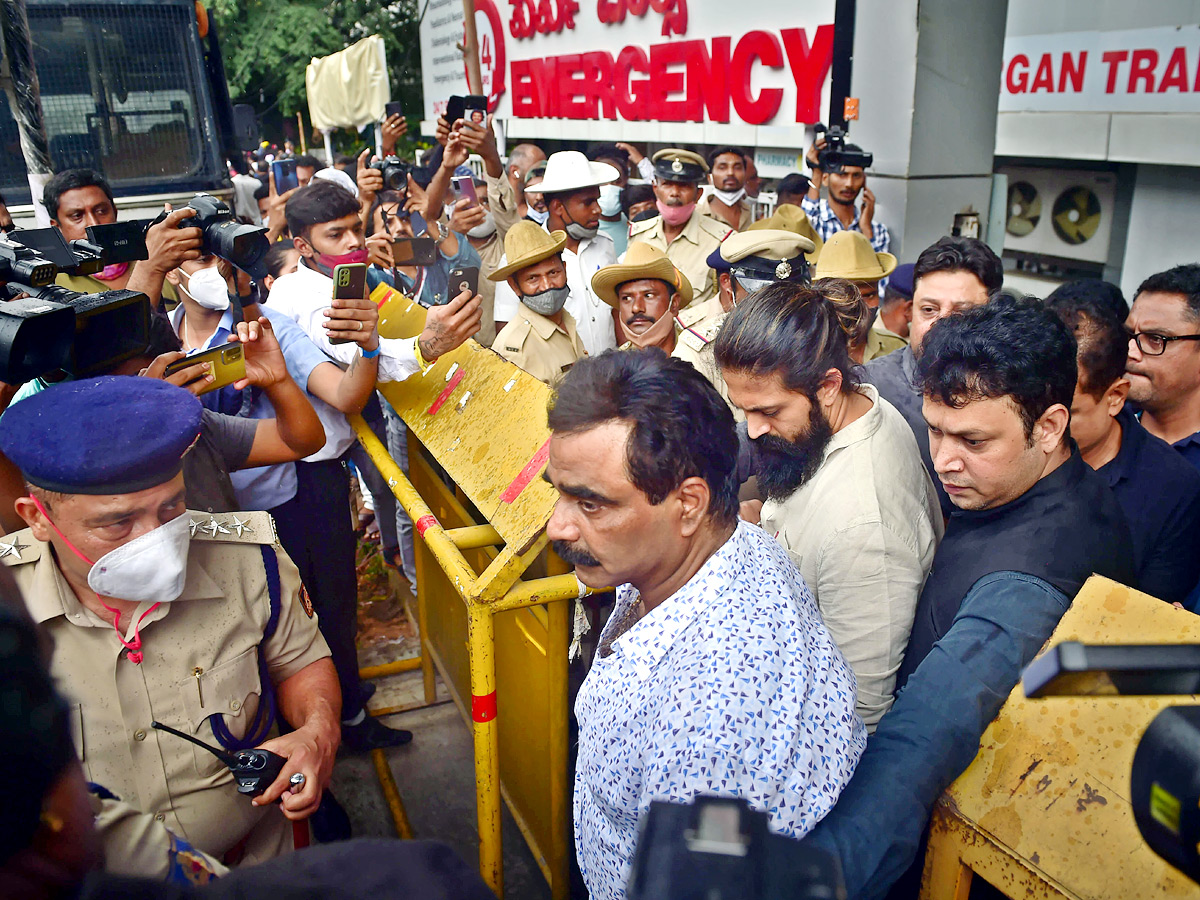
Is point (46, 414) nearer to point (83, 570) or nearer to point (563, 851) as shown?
point (83, 570)

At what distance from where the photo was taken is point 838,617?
6.77 feet

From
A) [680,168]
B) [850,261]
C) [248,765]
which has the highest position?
[680,168]

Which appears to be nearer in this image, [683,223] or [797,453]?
[797,453]

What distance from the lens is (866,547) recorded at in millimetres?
2043

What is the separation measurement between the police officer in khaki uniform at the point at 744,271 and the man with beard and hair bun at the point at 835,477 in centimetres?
129

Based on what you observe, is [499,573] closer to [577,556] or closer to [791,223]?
[577,556]

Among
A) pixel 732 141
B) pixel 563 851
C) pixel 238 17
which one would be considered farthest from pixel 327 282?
pixel 238 17

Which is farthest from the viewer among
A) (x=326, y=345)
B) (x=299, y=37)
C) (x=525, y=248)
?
(x=299, y=37)

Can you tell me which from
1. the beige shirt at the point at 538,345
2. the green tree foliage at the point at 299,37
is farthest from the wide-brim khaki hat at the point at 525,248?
the green tree foliage at the point at 299,37

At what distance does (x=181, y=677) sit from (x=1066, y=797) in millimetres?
1782

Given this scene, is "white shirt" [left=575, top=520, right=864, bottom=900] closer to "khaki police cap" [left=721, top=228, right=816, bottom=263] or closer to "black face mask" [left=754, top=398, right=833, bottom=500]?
"black face mask" [left=754, top=398, right=833, bottom=500]

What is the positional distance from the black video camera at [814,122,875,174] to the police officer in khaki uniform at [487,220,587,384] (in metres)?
2.80

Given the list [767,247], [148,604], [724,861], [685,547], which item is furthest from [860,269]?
[724,861]

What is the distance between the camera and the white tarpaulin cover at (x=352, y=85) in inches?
490
